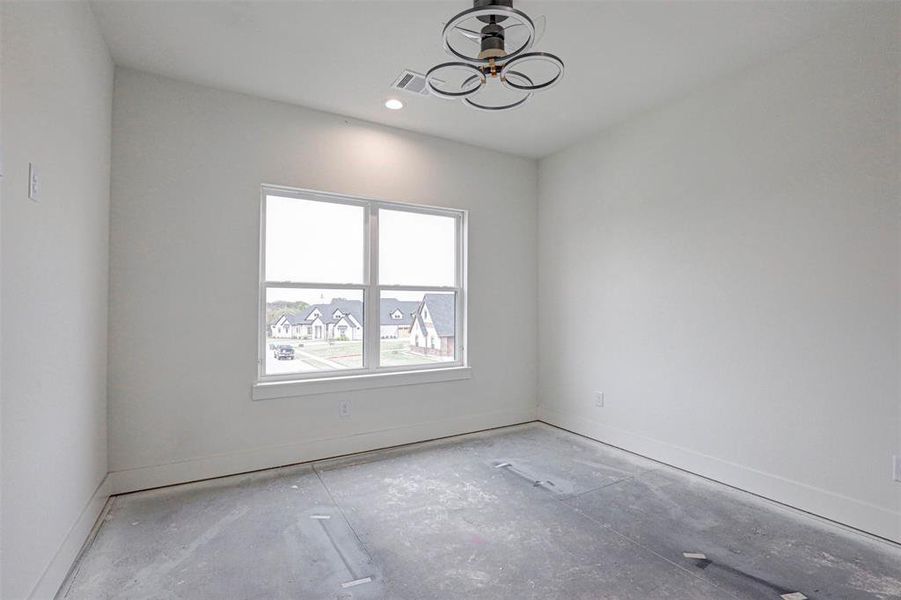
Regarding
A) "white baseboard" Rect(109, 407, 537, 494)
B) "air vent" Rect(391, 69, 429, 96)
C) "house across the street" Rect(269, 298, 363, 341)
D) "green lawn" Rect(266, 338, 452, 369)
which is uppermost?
"air vent" Rect(391, 69, 429, 96)

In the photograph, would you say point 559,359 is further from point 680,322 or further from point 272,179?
point 272,179

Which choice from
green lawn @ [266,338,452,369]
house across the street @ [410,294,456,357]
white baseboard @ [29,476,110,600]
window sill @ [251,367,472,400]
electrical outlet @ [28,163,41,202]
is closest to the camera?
electrical outlet @ [28,163,41,202]

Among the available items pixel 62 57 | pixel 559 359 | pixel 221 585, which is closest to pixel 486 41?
pixel 62 57

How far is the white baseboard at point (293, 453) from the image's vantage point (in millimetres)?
2989

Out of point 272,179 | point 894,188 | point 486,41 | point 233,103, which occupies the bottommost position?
point 894,188

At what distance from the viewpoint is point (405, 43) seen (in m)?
2.71

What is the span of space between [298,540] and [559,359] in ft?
9.77

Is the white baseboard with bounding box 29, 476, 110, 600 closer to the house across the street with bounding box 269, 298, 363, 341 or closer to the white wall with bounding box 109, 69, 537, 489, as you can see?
the white wall with bounding box 109, 69, 537, 489

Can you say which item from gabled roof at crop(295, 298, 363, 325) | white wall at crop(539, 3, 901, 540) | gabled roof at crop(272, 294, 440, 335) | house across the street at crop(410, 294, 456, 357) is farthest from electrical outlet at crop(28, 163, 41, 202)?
white wall at crop(539, 3, 901, 540)

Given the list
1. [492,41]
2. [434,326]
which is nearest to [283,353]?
[434,326]

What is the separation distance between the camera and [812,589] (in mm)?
1983

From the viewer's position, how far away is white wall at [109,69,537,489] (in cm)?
297

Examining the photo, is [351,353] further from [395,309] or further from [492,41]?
[492,41]

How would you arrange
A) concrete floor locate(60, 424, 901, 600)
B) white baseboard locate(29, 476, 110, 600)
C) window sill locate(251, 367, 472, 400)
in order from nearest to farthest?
white baseboard locate(29, 476, 110, 600) → concrete floor locate(60, 424, 901, 600) → window sill locate(251, 367, 472, 400)
